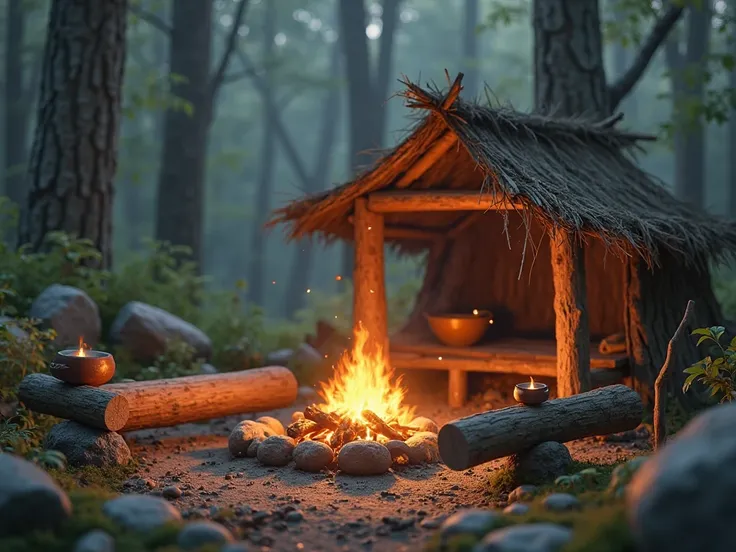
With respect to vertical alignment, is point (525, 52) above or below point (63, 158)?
above

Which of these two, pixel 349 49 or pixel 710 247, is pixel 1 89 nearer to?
pixel 349 49

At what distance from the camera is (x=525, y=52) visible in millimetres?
34156

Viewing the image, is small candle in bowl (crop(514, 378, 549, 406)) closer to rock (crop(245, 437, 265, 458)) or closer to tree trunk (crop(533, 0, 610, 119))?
rock (crop(245, 437, 265, 458))

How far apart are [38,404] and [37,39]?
20237 millimetres

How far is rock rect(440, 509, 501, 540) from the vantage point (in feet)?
12.7

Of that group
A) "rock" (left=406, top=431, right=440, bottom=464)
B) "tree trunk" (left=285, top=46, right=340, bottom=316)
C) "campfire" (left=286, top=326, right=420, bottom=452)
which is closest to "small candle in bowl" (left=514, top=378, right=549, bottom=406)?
"rock" (left=406, top=431, right=440, bottom=464)

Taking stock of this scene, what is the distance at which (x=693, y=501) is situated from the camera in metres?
2.83

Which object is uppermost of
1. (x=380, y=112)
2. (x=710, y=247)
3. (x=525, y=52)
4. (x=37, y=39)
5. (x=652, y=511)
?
(x=525, y=52)

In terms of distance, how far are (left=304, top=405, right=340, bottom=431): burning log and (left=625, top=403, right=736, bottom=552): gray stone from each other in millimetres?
3753

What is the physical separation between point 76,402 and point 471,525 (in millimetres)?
3293

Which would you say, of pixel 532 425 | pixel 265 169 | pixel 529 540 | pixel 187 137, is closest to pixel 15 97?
pixel 187 137

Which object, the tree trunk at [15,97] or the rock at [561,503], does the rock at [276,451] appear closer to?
the rock at [561,503]

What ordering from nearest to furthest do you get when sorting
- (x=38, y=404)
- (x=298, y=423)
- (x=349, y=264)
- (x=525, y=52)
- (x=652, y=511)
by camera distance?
(x=652, y=511)
(x=38, y=404)
(x=298, y=423)
(x=349, y=264)
(x=525, y=52)

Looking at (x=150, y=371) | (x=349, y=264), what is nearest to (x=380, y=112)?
(x=349, y=264)
